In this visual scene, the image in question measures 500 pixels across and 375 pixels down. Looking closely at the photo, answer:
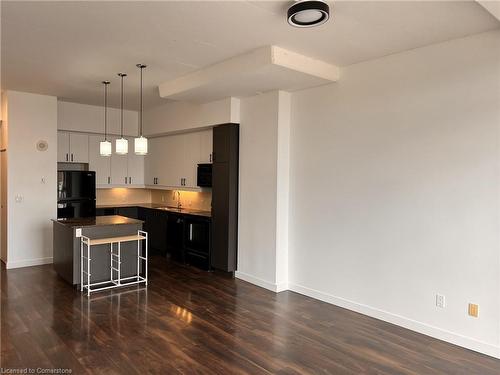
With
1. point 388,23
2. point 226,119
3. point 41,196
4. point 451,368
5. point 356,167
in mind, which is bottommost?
point 451,368

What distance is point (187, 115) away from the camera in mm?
6117

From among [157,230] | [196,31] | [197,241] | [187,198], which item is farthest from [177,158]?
[196,31]

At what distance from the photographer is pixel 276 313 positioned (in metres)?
4.10

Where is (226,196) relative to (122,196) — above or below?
above

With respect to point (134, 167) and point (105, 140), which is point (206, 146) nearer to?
point (105, 140)

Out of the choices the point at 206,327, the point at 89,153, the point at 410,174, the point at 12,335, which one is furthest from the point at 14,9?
the point at 89,153

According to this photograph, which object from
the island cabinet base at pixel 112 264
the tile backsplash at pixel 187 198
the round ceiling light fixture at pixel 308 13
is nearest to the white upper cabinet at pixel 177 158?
the tile backsplash at pixel 187 198

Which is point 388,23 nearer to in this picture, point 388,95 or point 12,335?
point 388,95

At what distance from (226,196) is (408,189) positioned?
2529 mm

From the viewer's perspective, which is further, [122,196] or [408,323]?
[122,196]

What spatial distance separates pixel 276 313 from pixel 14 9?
3.66 metres

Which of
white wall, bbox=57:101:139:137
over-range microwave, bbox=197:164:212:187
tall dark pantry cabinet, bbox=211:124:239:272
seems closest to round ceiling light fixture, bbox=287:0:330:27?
tall dark pantry cabinet, bbox=211:124:239:272

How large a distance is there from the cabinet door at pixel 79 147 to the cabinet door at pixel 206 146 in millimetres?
2318

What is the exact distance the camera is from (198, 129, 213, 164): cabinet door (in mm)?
6065
